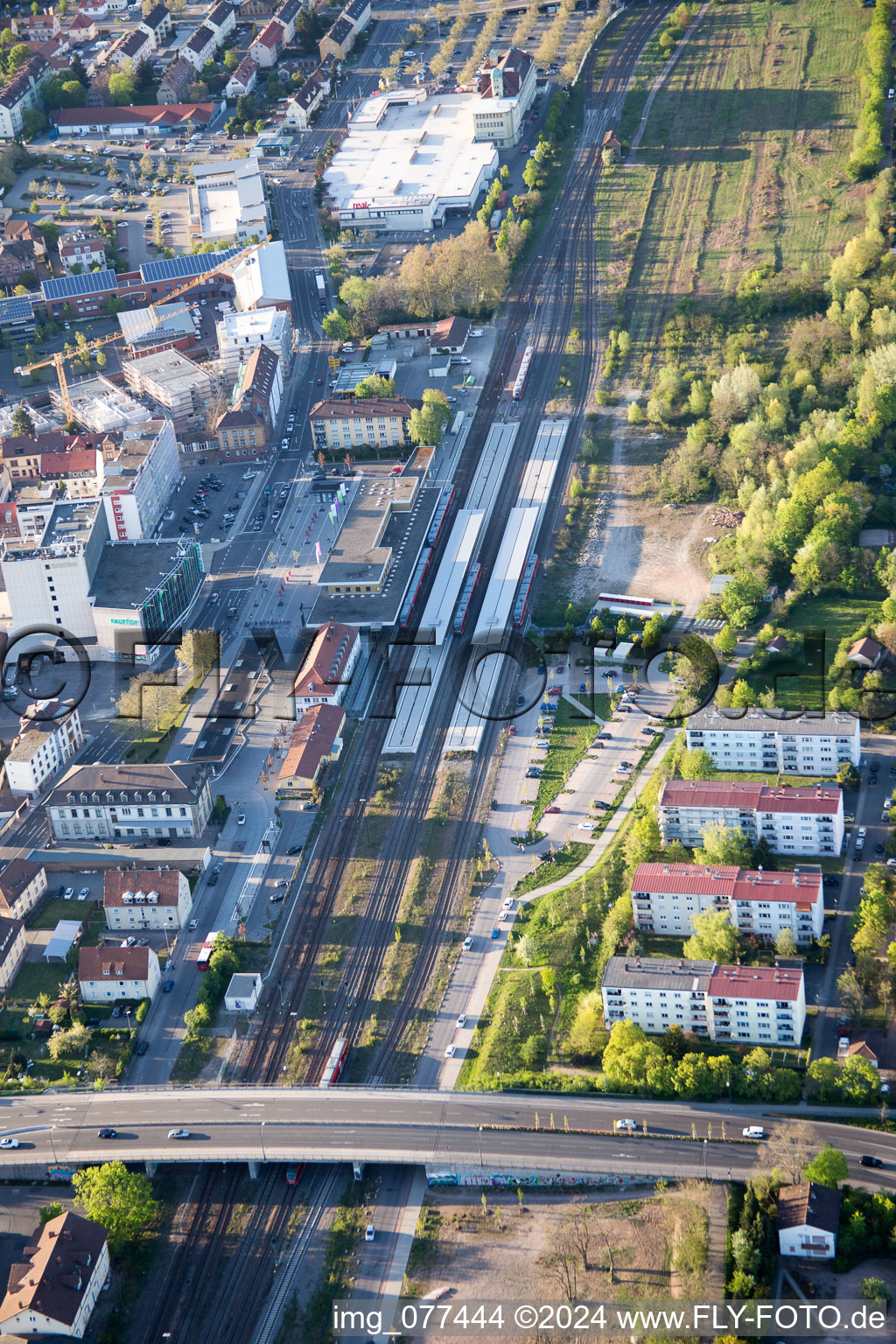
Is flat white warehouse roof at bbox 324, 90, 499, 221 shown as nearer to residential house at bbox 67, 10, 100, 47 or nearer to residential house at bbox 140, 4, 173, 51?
residential house at bbox 140, 4, 173, 51

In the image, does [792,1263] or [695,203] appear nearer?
[792,1263]

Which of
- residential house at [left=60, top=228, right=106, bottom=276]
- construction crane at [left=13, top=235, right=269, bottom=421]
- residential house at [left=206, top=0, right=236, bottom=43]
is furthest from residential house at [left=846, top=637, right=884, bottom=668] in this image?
residential house at [left=206, top=0, right=236, bottom=43]

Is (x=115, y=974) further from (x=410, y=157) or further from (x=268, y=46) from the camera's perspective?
(x=268, y=46)

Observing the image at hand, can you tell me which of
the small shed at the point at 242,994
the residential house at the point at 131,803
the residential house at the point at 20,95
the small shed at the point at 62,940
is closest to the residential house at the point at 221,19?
the residential house at the point at 20,95

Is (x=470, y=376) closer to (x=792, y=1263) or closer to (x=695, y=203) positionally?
(x=695, y=203)

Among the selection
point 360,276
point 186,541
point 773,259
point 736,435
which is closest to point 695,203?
point 773,259

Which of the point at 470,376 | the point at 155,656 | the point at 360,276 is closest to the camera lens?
the point at 155,656

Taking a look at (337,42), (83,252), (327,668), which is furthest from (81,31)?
(327,668)
